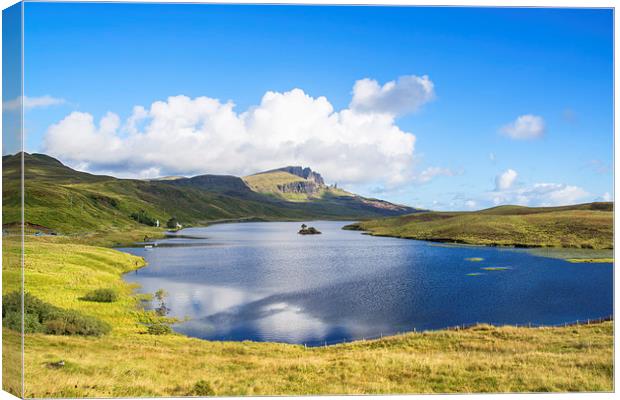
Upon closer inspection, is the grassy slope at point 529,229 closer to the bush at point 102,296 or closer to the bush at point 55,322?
the bush at point 102,296

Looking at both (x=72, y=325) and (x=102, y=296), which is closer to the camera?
(x=72, y=325)

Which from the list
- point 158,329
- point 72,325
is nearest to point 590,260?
point 158,329

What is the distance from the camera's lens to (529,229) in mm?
133750

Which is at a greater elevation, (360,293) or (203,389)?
(203,389)

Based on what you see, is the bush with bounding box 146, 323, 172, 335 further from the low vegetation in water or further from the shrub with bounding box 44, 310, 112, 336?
the low vegetation in water

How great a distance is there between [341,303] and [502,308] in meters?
17.5

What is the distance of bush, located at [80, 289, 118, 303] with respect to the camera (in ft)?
161

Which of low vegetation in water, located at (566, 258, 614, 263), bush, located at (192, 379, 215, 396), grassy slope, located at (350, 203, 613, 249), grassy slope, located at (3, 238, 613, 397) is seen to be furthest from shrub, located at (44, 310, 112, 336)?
grassy slope, located at (350, 203, 613, 249)

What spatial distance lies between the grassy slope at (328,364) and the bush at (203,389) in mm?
235

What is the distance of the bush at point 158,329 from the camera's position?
3897cm

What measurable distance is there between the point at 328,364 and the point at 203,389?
7599 millimetres

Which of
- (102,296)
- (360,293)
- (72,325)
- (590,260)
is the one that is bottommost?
(360,293)

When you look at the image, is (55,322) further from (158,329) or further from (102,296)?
(102,296)

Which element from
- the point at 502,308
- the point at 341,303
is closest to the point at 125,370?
the point at 341,303
